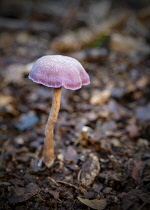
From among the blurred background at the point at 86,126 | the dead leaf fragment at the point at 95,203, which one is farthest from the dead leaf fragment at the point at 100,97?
the dead leaf fragment at the point at 95,203

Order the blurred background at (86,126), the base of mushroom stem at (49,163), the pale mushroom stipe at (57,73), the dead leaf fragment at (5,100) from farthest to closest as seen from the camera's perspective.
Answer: the dead leaf fragment at (5,100)
the base of mushroom stem at (49,163)
the blurred background at (86,126)
the pale mushroom stipe at (57,73)

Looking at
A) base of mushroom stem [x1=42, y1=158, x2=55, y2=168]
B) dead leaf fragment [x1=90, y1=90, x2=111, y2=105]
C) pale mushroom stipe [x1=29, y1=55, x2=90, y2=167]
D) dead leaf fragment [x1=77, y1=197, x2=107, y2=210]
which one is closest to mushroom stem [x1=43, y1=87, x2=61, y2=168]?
base of mushroom stem [x1=42, y1=158, x2=55, y2=168]

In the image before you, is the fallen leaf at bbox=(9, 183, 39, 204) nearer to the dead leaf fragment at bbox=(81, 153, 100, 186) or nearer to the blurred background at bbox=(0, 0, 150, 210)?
the blurred background at bbox=(0, 0, 150, 210)

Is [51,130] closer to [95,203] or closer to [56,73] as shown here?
[56,73]

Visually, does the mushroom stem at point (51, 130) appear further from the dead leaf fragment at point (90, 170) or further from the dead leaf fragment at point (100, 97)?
the dead leaf fragment at point (100, 97)

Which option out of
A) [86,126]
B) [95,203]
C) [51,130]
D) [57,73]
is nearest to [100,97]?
[86,126]
